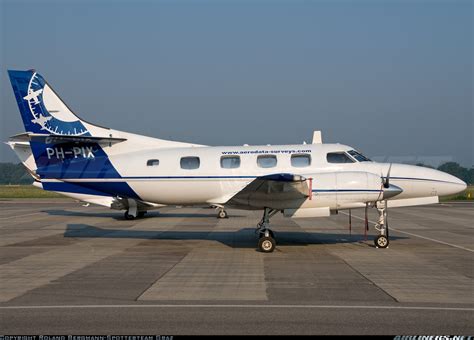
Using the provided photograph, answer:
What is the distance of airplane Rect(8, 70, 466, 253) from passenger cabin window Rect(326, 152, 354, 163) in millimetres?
30

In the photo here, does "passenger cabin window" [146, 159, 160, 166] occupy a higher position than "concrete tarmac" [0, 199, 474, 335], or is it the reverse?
"passenger cabin window" [146, 159, 160, 166]

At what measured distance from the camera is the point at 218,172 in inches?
590

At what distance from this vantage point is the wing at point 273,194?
1347 cm

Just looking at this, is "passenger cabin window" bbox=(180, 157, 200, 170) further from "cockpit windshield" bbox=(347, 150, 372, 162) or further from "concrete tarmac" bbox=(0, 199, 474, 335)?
"cockpit windshield" bbox=(347, 150, 372, 162)

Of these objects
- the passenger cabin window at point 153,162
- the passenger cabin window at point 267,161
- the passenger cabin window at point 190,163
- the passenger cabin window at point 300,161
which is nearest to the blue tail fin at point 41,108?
the passenger cabin window at point 153,162

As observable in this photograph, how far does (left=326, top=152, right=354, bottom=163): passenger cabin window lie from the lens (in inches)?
579

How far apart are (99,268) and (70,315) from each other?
424 cm

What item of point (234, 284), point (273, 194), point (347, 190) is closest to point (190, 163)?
point (273, 194)

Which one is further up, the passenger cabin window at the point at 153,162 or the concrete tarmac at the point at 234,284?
the passenger cabin window at the point at 153,162

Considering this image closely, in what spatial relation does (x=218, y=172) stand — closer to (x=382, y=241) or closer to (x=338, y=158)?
(x=338, y=158)

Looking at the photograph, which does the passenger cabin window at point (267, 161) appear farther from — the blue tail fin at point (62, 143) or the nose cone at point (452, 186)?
the nose cone at point (452, 186)

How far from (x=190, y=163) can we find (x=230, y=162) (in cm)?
118

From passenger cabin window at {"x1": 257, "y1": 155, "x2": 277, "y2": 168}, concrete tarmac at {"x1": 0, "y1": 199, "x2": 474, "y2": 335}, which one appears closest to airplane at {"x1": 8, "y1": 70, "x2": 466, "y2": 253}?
passenger cabin window at {"x1": 257, "y1": 155, "x2": 277, "y2": 168}

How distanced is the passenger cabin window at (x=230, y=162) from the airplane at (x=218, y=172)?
3 cm
